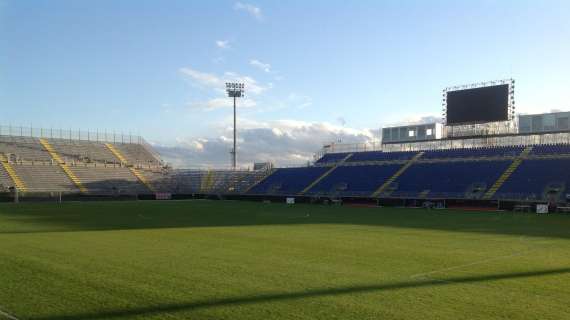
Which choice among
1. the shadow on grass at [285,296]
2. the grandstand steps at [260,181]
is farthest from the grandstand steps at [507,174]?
the shadow on grass at [285,296]

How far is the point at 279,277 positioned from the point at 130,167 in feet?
213

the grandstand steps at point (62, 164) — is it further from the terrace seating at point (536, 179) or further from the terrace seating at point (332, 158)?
the terrace seating at point (536, 179)

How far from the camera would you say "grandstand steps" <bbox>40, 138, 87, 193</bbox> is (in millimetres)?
60094

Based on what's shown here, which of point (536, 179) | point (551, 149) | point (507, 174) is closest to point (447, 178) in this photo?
point (507, 174)

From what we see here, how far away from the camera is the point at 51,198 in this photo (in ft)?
178

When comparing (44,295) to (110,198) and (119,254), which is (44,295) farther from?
(110,198)

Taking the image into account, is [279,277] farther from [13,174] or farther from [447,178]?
[13,174]

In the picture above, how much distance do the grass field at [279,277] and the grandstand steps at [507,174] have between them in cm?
2716

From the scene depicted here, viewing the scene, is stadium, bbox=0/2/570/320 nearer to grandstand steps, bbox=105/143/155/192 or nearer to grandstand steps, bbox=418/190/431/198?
grandstand steps, bbox=418/190/431/198

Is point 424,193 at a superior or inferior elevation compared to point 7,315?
superior

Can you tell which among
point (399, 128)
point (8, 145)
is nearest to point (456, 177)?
point (399, 128)

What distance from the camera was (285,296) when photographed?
356 inches

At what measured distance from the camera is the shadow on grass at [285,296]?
7.77m

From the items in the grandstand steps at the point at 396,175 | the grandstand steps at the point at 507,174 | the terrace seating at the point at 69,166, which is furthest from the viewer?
the terrace seating at the point at 69,166
